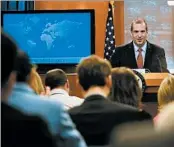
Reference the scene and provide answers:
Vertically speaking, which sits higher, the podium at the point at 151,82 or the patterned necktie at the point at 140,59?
the patterned necktie at the point at 140,59

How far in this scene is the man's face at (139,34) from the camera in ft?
18.1

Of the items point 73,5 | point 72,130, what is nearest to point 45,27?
point 73,5

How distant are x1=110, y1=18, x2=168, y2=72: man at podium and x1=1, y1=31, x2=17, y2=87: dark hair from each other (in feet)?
13.3

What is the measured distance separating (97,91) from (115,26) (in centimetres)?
558

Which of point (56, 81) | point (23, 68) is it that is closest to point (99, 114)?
point (23, 68)

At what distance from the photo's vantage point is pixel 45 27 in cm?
686

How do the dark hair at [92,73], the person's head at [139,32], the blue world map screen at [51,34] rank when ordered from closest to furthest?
the dark hair at [92,73] < the person's head at [139,32] < the blue world map screen at [51,34]

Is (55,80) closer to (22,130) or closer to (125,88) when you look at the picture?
(125,88)

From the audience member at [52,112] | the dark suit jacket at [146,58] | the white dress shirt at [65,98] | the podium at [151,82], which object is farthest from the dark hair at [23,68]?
the dark suit jacket at [146,58]

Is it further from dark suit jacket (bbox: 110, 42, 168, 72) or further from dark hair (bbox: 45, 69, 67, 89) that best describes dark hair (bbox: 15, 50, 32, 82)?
dark suit jacket (bbox: 110, 42, 168, 72)

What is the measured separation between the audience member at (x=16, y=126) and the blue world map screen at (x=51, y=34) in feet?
18.2

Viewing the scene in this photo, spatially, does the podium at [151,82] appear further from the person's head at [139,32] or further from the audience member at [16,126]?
the audience member at [16,126]

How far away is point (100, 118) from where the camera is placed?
1.99m

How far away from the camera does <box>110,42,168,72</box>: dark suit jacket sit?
17.6ft
